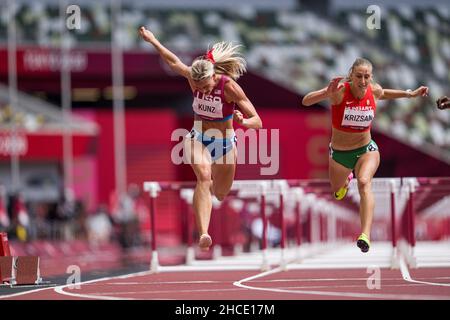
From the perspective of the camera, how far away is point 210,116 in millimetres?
10469

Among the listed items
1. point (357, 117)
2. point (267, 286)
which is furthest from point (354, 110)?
point (267, 286)

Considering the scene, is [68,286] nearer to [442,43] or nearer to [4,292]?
[4,292]

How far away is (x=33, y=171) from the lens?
36094 mm

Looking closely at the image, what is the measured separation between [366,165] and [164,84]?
29208 millimetres

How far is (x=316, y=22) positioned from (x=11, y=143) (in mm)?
12346

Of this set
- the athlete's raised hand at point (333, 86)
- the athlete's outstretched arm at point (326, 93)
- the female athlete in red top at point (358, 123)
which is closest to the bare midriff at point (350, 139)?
the female athlete in red top at point (358, 123)

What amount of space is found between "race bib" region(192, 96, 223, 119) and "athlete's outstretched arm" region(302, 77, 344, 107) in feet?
2.45

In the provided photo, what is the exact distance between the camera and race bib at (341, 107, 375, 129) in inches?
410

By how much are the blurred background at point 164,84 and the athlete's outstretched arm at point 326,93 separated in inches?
884

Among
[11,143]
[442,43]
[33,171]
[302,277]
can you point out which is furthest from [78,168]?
[302,277]

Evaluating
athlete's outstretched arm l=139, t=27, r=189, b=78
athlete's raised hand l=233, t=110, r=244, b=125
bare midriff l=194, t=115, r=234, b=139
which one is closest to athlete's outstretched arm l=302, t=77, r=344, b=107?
athlete's raised hand l=233, t=110, r=244, b=125

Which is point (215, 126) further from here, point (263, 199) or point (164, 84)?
point (164, 84)

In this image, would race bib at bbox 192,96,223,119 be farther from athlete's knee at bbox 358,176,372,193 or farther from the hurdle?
the hurdle

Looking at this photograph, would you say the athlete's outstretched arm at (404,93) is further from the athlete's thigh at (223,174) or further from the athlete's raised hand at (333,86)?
the athlete's thigh at (223,174)
